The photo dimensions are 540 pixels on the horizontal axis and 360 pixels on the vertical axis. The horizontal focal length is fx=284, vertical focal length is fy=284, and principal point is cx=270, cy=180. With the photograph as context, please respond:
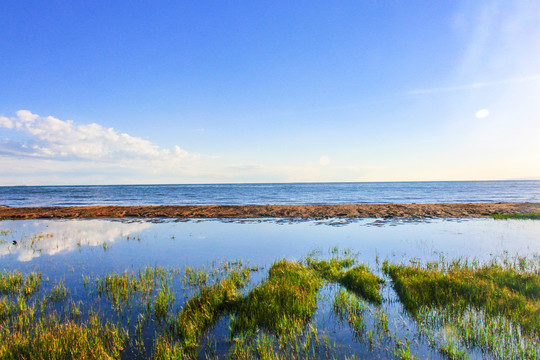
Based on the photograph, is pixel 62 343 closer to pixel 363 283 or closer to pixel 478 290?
pixel 363 283

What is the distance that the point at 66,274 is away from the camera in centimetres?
1288

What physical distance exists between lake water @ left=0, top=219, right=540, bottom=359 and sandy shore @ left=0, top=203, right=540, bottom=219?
23.3 ft

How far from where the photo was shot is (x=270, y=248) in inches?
730

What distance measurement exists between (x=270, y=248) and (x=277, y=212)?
1971 cm

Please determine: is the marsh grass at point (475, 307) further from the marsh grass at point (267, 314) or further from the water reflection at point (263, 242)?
the water reflection at point (263, 242)

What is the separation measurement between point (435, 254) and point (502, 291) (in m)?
6.72

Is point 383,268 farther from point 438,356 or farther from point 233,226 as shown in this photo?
point 233,226

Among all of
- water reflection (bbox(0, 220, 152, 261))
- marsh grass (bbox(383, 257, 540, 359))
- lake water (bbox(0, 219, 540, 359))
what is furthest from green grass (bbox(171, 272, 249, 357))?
water reflection (bbox(0, 220, 152, 261))

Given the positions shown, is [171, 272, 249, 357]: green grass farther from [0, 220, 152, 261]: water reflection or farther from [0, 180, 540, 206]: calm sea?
[0, 180, 540, 206]: calm sea

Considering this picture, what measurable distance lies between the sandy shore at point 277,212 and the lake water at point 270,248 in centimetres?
711

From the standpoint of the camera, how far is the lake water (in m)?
7.99

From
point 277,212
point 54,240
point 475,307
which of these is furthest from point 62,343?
point 277,212

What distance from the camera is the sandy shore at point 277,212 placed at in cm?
Result: 3550

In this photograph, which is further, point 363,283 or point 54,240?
point 54,240
